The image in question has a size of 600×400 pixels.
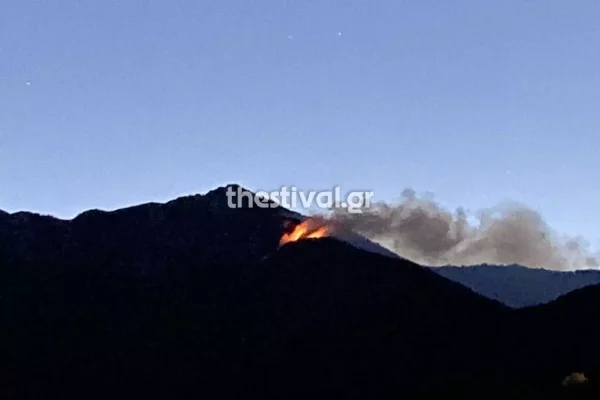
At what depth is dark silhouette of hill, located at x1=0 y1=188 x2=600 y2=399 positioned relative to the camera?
15038cm

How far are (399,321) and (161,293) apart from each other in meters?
45.9

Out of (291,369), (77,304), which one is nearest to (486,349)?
(291,369)

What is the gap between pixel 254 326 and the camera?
17138 centimetres

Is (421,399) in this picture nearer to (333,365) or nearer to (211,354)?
(333,365)

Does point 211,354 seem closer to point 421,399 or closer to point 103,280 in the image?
point 103,280

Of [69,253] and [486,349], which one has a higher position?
[69,253]

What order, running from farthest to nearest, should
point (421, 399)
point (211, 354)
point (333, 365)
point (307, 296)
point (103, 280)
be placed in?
point (103, 280) → point (307, 296) → point (211, 354) → point (333, 365) → point (421, 399)

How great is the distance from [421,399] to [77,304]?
8609cm

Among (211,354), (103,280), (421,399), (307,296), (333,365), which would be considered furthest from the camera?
(103,280)

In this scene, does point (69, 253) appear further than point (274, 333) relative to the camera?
Yes

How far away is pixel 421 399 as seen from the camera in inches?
4530

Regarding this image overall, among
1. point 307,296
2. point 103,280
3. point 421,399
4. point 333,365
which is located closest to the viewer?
point 421,399

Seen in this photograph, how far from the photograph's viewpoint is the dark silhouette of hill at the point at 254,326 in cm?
15038

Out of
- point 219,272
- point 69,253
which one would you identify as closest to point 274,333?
point 219,272
